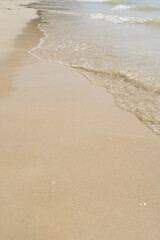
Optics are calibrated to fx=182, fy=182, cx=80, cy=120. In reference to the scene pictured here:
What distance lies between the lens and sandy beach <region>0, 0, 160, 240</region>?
1.50 m

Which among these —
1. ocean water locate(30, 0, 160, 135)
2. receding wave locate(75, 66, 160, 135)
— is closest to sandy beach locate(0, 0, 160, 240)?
receding wave locate(75, 66, 160, 135)

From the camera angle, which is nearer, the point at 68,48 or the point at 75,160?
the point at 75,160

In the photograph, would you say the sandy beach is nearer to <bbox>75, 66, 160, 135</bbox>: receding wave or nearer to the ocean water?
<bbox>75, 66, 160, 135</bbox>: receding wave

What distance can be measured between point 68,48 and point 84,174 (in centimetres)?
487

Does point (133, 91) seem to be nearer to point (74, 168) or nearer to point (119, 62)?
point (119, 62)

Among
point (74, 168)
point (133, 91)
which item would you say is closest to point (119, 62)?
point (133, 91)

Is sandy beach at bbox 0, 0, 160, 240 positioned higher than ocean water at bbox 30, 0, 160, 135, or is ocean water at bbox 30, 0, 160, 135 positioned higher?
ocean water at bbox 30, 0, 160, 135

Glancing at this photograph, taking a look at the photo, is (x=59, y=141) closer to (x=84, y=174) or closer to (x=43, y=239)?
(x=84, y=174)

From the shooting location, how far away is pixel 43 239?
1.42 metres

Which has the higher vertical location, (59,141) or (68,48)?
(68,48)

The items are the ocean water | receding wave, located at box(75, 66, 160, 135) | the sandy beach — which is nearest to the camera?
the sandy beach

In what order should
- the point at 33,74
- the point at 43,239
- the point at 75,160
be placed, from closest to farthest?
the point at 43,239 → the point at 75,160 → the point at 33,74

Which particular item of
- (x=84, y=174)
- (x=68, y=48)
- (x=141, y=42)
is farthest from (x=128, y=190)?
(x=141, y=42)

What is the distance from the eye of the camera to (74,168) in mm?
1964
